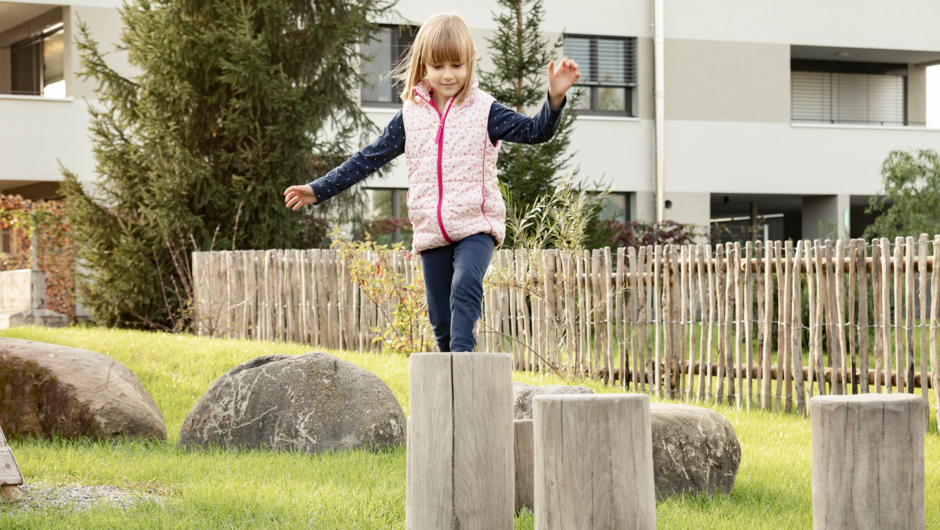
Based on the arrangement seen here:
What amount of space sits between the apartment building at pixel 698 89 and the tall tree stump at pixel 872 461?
14723mm

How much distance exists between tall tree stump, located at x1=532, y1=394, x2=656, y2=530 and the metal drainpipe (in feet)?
52.0

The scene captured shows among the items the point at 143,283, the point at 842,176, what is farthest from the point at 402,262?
the point at 842,176

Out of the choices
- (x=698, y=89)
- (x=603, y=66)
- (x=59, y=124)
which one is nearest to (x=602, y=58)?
(x=603, y=66)

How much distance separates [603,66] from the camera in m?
18.5

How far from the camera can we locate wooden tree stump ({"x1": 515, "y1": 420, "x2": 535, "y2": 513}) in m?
3.58

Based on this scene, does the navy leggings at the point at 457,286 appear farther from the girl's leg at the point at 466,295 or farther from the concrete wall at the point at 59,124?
the concrete wall at the point at 59,124

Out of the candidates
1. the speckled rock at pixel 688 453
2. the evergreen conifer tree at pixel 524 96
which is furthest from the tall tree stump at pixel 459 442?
the evergreen conifer tree at pixel 524 96

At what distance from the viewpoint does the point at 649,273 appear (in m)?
8.02

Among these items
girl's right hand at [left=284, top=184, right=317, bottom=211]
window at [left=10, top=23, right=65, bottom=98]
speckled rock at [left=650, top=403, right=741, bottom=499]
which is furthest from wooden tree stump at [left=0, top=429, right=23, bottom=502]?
window at [left=10, top=23, right=65, bottom=98]

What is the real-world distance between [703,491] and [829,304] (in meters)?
3.25

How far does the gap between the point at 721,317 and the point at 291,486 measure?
15.1 ft

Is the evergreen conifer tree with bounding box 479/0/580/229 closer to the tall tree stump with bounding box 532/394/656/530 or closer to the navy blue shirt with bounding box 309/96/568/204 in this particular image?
the navy blue shirt with bounding box 309/96/568/204

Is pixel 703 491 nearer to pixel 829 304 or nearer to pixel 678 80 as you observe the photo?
pixel 829 304

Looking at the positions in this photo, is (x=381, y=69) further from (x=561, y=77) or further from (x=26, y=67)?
(x=561, y=77)
